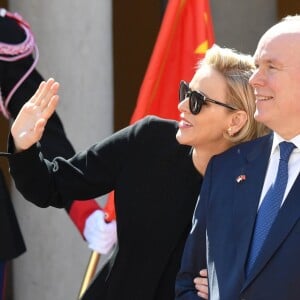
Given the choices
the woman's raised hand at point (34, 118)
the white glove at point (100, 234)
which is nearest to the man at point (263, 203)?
the woman's raised hand at point (34, 118)

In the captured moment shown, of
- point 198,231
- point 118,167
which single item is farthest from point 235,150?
point 118,167

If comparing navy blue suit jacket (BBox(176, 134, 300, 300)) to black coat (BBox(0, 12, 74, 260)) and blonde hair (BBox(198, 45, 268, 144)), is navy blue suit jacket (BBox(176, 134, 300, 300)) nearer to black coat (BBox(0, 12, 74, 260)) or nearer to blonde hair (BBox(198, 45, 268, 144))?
blonde hair (BBox(198, 45, 268, 144))

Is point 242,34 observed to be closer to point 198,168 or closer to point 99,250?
point 99,250

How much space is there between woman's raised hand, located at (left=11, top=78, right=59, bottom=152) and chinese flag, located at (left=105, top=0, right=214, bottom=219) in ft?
4.34

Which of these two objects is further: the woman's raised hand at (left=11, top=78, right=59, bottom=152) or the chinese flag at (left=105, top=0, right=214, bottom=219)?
the chinese flag at (left=105, top=0, right=214, bottom=219)

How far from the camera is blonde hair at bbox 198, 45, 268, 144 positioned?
10.5 feet

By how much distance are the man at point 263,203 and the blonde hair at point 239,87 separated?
10.3 inches

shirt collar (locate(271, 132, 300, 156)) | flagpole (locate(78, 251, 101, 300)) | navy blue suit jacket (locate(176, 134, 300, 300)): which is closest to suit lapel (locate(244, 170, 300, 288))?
navy blue suit jacket (locate(176, 134, 300, 300))

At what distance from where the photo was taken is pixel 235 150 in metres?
2.96

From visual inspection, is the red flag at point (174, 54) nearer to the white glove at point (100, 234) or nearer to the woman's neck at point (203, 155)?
the white glove at point (100, 234)

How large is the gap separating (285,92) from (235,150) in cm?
27

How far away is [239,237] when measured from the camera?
273cm

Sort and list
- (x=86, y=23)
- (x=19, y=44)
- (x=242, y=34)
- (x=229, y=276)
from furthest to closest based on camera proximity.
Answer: (x=242, y=34) < (x=86, y=23) < (x=19, y=44) < (x=229, y=276)

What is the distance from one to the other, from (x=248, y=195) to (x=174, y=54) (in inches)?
79.2
